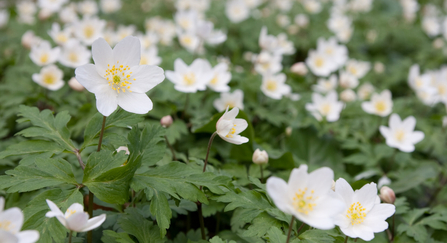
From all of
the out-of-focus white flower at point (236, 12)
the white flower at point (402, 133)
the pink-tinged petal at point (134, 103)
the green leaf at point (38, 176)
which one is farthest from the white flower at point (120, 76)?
the out-of-focus white flower at point (236, 12)

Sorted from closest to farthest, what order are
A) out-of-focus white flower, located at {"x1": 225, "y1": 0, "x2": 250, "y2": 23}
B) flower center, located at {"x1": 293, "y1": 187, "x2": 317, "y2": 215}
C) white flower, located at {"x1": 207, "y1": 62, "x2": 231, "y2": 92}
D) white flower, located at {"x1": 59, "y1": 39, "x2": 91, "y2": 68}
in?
flower center, located at {"x1": 293, "y1": 187, "x2": 317, "y2": 215}, white flower, located at {"x1": 207, "y1": 62, "x2": 231, "y2": 92}, white flower, located at {"x1": 59, "y1": 39, "x2": 91, "y2": 68}, out-of-focus white flower, located at {"x1": 225, "y1": 0, "x2": 250, "y2": 23}

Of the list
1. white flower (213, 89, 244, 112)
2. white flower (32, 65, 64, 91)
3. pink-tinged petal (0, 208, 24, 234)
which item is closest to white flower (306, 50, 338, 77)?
white flower (213, 89, 244, 112)

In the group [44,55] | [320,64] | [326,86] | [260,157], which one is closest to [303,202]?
Answer: [260,157]

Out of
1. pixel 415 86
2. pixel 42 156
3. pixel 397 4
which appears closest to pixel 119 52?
pixel 42 156

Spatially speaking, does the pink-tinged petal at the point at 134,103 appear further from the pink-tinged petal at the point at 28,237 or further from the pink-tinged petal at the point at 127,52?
the pink-tinged petal at the point at 28,237

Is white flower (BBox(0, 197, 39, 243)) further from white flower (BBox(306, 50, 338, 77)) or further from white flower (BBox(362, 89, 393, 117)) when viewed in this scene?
white flower (BBox(306, 50, 338, 77))

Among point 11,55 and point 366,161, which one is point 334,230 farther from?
point 11,55
